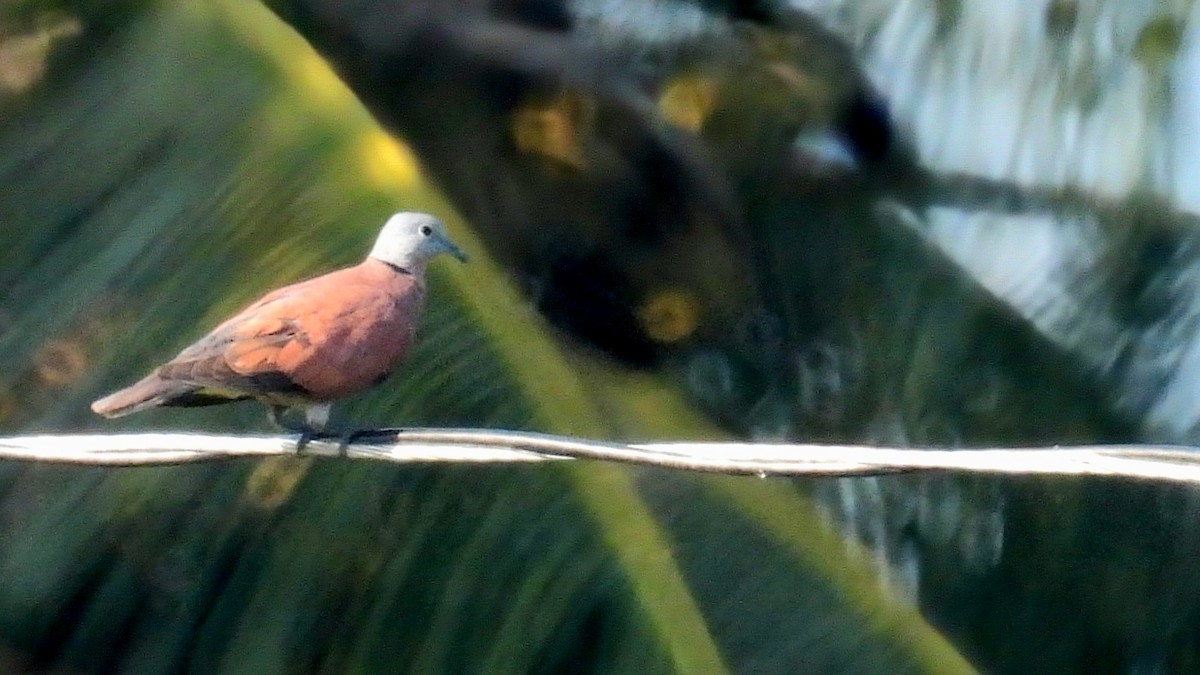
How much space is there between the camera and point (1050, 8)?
358cm

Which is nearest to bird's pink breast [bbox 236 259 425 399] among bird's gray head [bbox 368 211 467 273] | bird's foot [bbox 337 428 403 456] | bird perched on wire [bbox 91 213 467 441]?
bird perched on wire [bbox 91 213 467 441]

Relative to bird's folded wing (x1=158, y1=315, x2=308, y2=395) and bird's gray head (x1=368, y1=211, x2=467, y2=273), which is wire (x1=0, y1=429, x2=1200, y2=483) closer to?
bird's folded wing (x1=158, y1=315, x2=308, y2=395)

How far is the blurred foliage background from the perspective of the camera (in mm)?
2840

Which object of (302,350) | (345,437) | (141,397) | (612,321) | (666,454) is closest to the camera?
(666,454)

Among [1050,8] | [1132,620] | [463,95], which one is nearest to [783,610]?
[1132,620]

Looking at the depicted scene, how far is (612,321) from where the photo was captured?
4.08 m

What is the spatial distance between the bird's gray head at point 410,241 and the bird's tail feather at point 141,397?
0.42 meters

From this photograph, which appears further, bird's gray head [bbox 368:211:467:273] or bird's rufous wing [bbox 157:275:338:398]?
bird's gray head [bbox 368:211:467:273]

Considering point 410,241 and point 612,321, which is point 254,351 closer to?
point 410,241

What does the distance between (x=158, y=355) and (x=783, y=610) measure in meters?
1.11

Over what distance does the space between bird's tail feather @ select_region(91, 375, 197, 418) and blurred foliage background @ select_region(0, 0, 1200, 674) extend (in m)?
0.34

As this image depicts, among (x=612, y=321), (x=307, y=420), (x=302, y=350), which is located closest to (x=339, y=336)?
(x=302, y=350)

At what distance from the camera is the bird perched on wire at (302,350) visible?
2537mm

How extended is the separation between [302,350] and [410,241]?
29 cm
